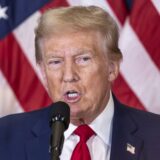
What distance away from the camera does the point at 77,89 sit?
1.55 meters

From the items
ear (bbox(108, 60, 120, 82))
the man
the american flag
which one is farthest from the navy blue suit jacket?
the american flag

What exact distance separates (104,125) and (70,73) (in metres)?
0.23

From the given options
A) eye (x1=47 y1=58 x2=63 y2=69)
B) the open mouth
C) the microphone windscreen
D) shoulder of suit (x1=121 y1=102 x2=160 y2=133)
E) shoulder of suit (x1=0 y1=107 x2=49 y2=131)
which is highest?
the microphone windscreen

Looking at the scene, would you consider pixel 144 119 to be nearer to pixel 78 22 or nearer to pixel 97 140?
pixel 97 140

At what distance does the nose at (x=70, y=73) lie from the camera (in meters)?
1.54

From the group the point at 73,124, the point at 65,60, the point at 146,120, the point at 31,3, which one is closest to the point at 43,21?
the point at 65,60

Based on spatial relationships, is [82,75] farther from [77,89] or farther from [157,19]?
[157,19]

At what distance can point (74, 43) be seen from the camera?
158 centimetres

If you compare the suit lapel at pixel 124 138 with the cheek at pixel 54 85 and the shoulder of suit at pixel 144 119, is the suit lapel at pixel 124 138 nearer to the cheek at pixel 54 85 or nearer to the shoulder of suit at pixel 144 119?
the shoulder of suit at pixel 144 119

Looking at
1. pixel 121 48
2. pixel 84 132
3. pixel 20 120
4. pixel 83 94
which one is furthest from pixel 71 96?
pixel 121 48

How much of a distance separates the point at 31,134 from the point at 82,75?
0.27 m

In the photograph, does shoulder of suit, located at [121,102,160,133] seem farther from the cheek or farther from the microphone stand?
the microphone stand

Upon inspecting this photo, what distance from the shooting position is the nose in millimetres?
1543

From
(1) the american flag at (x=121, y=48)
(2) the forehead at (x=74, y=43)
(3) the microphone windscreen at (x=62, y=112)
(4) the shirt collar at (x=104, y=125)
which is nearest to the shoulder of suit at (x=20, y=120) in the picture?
(4) the shirt collar at (x=104, y=125)
